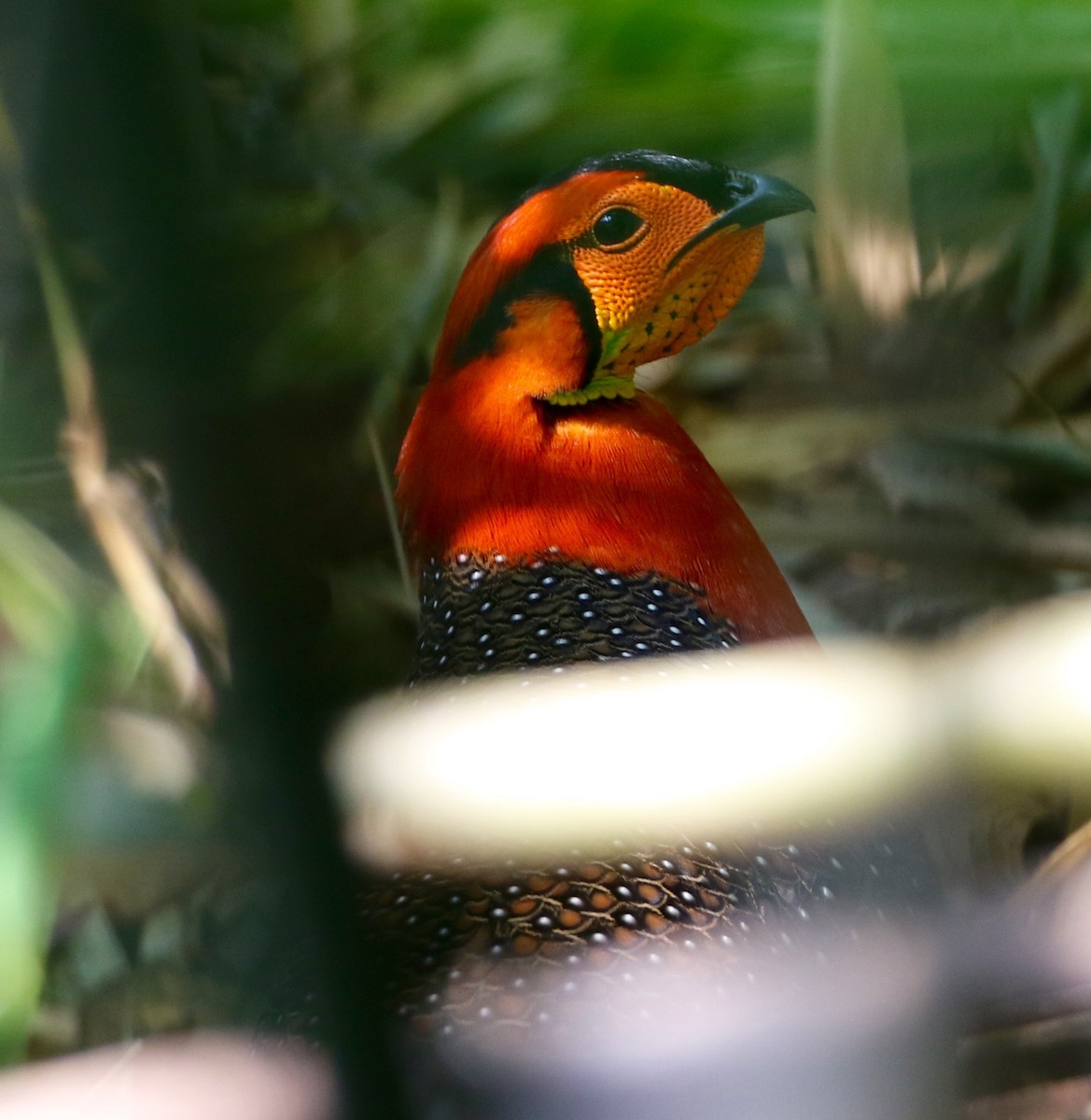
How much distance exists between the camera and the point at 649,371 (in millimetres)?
780

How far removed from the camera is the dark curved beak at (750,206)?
2.32ft

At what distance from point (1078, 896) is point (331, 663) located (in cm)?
51

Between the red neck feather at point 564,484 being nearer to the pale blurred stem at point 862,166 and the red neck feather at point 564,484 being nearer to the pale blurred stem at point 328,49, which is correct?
the pale blurred stem at point 862,166

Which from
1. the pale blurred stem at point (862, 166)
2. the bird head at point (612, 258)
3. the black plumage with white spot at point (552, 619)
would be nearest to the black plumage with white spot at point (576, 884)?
the black plumage with white spot at point (552, 619)

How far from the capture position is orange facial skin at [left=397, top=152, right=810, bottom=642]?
0.70 m

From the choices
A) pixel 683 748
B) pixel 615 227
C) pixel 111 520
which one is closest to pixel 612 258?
pixel 615 227

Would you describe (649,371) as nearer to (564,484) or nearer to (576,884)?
(564,484)

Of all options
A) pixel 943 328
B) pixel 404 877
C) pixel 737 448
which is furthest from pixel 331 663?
→ pixel 943 328

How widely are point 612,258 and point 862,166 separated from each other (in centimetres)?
31

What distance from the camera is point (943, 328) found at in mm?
931

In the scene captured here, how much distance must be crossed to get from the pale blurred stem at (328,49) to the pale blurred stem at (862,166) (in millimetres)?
394

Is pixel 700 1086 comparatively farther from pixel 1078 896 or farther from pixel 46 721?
pixel 46 721

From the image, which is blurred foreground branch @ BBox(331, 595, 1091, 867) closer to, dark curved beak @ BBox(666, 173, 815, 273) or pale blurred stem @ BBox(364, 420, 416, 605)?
pale blurred stem @ BBox(364, 420, 416, 605)

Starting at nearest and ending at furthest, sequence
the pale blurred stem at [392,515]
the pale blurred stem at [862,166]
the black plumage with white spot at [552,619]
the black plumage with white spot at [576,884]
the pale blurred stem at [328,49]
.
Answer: the black plumage with white spot at [576,884]
the black plumage with white spot at [552,619]
the pale blurred stem at [392,515]
the pale blurred stem at [862,166]
the pale blurred stem at [328,49]
